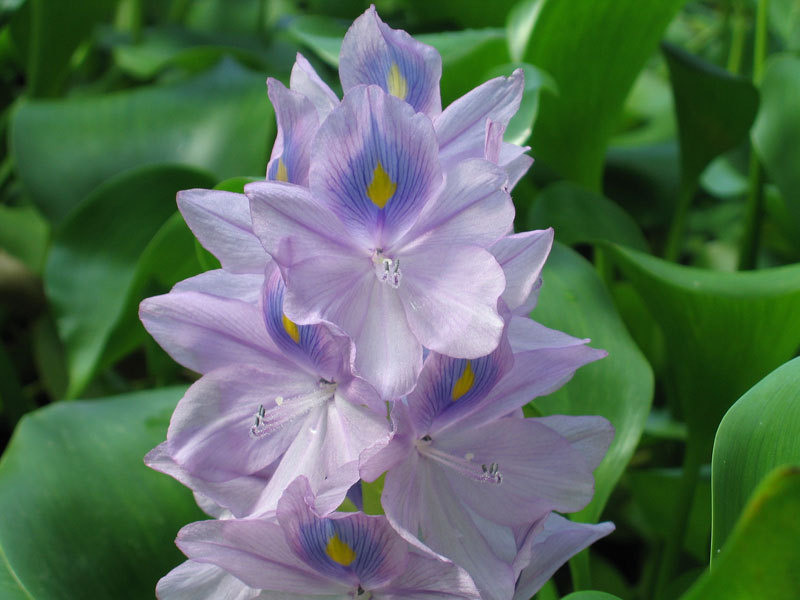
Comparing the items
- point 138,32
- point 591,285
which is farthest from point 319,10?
point 591,285

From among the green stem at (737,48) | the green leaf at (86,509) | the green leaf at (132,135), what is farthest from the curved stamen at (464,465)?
the green stem at (737,48)

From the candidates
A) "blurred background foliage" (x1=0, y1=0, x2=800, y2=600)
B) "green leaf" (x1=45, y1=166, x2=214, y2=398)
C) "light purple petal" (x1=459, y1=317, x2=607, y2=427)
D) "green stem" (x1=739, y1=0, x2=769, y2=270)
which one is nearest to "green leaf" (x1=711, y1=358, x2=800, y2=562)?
"blurred background foliage" (x1=0, y1=0, x2=800, y2=600)

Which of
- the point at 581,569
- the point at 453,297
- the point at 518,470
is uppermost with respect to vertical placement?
the point at 453,297

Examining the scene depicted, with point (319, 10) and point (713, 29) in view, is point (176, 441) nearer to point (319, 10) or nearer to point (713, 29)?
point (319, 10)

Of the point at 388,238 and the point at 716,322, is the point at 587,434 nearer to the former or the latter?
the point at 388,238

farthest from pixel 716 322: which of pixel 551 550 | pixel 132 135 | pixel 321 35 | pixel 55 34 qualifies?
pixel 55 34

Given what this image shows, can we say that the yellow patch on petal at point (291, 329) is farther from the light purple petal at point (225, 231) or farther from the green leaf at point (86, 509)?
the green leaf at point (86, 509)
